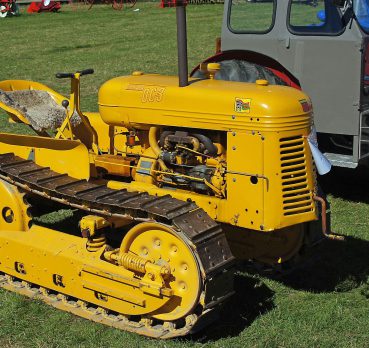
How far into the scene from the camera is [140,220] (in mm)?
4484

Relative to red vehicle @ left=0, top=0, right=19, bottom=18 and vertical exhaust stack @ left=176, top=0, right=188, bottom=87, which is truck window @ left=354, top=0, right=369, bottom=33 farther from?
red vehicle @ left=0, top=0, right=19, bottom=18

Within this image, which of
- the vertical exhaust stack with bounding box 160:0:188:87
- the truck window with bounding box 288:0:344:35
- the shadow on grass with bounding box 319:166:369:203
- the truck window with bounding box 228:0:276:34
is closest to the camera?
the vertical exhaust stack with bounding box 160:0:188:87

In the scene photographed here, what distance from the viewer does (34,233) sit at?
5.23 metres

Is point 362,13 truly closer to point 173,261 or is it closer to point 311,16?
point 311,16

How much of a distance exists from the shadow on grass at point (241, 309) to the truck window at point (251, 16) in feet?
9.27

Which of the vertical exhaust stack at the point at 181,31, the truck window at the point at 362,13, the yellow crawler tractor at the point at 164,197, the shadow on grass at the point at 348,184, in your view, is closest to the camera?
the yellow crawler tractor at the point at 164,197

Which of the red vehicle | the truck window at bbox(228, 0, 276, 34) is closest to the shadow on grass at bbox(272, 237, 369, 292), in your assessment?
the truck window at bbox(228, 0, 276, 34)

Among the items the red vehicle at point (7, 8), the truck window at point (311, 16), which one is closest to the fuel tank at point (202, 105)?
the truck window at point (311, 16)

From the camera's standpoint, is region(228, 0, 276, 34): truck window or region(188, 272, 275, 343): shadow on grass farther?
region(228, 0, 276, 34): truck window

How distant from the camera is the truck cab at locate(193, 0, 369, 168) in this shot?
251 inches

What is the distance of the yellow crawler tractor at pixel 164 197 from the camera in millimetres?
4340

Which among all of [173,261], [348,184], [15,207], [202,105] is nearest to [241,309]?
[173,261]

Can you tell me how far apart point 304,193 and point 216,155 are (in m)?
0.65

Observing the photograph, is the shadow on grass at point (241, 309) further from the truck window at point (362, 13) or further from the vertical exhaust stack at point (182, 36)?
the truck window at point (362, 13)
